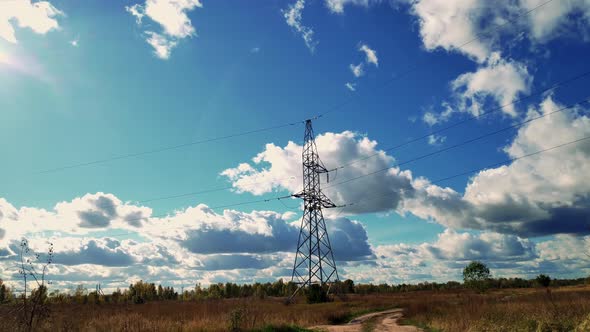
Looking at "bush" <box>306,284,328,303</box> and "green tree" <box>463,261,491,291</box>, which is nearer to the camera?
"bush" <box>306,284,328,303</box>

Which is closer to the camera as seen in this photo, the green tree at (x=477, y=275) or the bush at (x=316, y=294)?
the bush at (x=316, y=294)

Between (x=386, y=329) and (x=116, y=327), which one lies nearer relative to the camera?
(x=116, y=327)

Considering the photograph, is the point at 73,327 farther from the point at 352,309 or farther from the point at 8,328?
the point at 352,309

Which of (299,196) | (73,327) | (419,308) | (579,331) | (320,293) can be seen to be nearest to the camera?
(579,331)

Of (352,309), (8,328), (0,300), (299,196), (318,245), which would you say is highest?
(299,196)

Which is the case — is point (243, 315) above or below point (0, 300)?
below

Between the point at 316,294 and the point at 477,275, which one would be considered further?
the point at 477,275

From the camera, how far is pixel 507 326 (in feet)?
49.4

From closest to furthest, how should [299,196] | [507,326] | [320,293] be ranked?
1. [507,326]
2. [320,293]
3. [299,196]

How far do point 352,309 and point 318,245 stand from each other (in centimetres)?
737

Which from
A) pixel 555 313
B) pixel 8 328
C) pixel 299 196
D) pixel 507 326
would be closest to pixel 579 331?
pixel 507 326

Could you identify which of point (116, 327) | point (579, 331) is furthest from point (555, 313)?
Result: point (116, 327)

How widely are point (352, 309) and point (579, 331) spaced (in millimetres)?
25416

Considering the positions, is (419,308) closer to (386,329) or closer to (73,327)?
(386,329)
